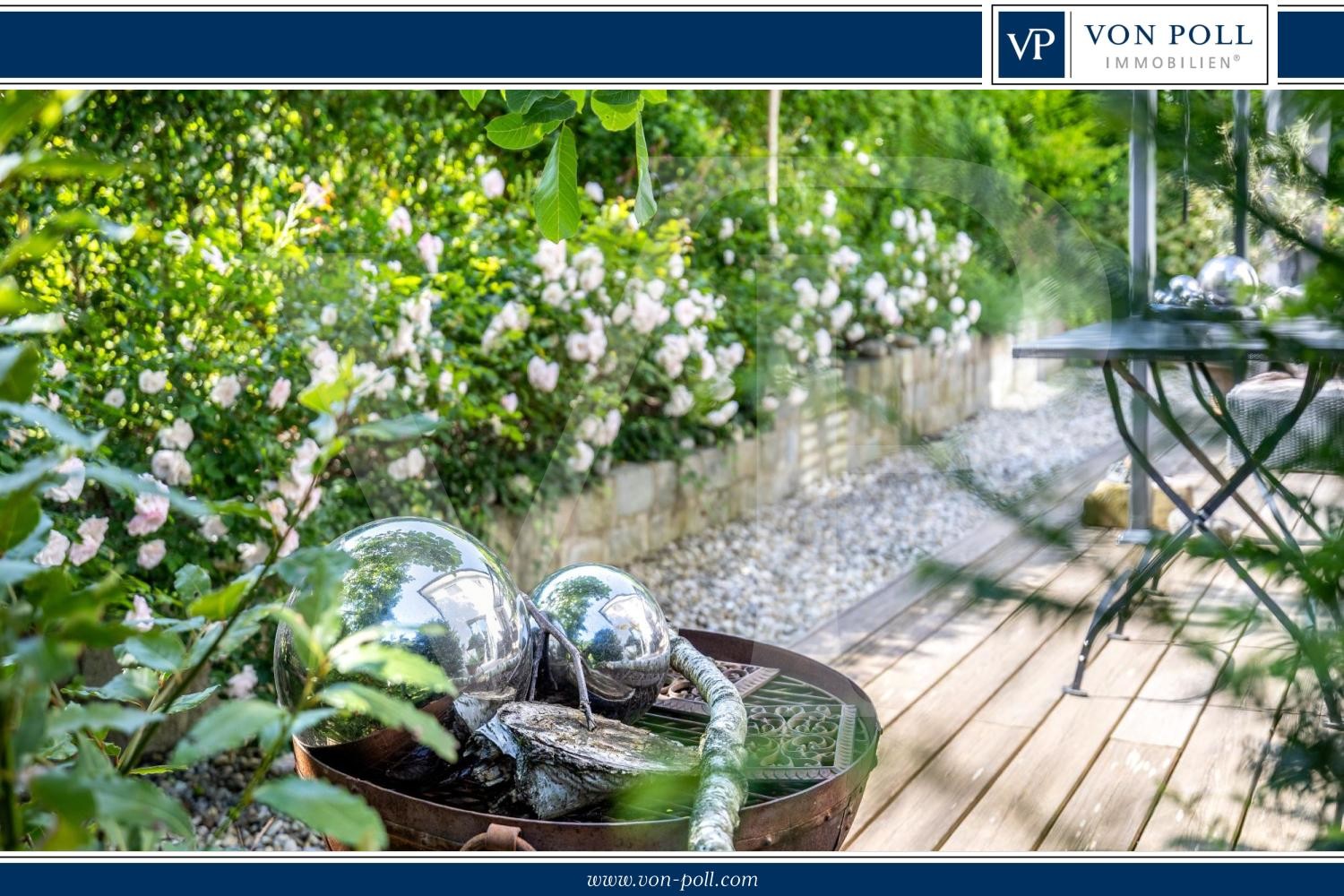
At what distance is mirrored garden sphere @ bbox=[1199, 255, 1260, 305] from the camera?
1.49 ft

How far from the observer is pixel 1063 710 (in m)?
2.24

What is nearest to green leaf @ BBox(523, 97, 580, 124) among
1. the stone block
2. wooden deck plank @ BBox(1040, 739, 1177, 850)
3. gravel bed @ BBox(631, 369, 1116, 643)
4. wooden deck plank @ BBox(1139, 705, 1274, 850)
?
wooden deck plank @ BBox(1040, 739, 1177, 850)

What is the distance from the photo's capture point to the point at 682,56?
100cm

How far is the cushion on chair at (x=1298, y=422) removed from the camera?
0.43 m

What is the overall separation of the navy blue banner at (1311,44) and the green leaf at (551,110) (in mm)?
570

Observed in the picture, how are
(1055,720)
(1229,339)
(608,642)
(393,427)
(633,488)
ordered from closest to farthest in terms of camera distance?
(1229,339), (393,427), (608,642), (1055,720), (633,488)

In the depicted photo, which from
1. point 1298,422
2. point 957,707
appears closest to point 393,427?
point 1298,422

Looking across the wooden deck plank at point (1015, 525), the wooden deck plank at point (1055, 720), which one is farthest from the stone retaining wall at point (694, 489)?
the wooden deck plank at point (1015, 525)

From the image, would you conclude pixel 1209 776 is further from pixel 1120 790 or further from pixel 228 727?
pixel 228 727

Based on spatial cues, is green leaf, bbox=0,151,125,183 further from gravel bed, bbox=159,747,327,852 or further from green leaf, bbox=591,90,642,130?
gravel bed, bbox=159,747,327,852

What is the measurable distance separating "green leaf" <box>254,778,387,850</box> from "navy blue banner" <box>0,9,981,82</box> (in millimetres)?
658

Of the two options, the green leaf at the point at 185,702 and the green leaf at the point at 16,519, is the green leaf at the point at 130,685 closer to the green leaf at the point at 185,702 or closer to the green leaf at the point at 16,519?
the green leaf at the point at 185,702
